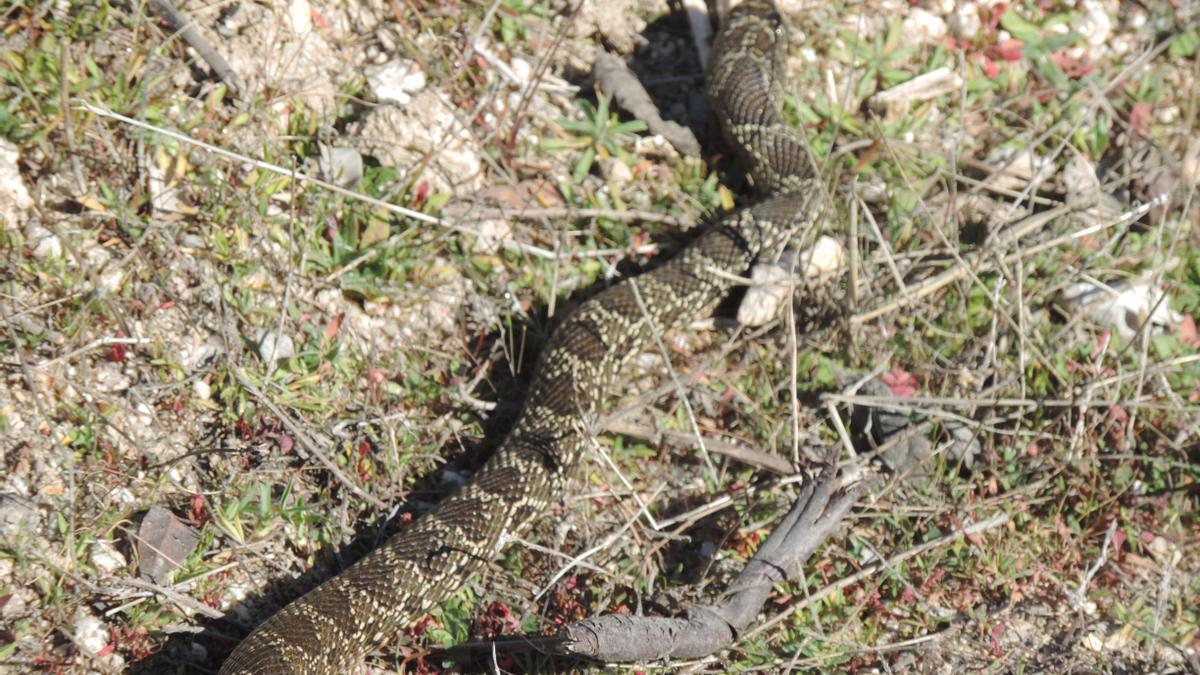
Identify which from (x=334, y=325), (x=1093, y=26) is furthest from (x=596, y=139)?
(x=1093, y=26)

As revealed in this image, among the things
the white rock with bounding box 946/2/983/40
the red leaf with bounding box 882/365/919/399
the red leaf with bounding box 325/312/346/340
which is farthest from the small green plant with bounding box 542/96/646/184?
the white rock with bounding box 946/2/983/40

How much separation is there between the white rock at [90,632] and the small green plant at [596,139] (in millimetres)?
3828

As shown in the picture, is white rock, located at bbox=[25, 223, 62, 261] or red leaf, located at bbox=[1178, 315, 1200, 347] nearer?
white rock, located at bbox=[25, 223, 62, 261]

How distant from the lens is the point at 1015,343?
6.21 meters

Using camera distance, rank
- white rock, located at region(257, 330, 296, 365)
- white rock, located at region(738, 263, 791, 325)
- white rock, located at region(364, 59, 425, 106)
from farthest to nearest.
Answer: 1. white rock, located at region(364, 59, 425, 106)
2. white rock, located at region(738, 263, 791, 325)
3. white rock, located at region(257, 330, 296, 365)

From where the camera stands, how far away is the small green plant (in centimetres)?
681

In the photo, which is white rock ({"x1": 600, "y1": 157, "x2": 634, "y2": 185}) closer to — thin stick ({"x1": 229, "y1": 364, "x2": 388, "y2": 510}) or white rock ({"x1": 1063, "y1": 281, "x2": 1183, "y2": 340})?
thin stick ({"x1": 229, "y1": 364, "x2": 388, "y2": 510})

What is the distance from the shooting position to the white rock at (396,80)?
6.56 metres

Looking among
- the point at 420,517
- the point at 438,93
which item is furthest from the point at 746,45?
the point at 420,517

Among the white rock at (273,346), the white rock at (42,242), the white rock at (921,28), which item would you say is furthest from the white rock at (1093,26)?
the white rock at (42,242)

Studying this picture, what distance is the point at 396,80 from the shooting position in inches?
261

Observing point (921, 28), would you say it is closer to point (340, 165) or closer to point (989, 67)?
point (989, 67)

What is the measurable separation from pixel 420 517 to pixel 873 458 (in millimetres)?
2578

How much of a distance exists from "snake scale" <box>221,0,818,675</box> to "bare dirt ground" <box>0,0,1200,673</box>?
0.25 metres
